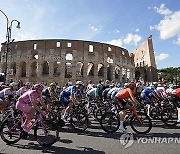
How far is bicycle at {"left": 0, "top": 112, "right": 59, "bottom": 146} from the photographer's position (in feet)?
19.3

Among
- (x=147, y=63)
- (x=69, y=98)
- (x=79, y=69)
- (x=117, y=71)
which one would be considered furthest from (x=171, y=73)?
(x=69, y=98)

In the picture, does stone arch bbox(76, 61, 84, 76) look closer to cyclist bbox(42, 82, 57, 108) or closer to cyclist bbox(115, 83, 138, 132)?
cyclist bbox(42, 82, 57, 108)

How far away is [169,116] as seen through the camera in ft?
27.4

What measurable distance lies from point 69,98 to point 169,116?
13.3ft

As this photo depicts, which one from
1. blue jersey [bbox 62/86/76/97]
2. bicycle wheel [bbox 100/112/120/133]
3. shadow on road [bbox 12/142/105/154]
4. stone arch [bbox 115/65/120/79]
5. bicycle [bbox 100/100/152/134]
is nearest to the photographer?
shadow on road [bbox 12/142/105/154]

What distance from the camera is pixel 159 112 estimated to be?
28.7 feet

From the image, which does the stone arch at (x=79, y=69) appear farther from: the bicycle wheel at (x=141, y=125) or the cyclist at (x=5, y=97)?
the bicycle wheel at (x=141, y=125)

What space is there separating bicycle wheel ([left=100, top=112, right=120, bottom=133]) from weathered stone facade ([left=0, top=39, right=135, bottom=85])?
34057 mm

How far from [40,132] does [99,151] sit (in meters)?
1.74

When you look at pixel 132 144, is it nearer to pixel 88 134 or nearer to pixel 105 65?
pixel 88 134

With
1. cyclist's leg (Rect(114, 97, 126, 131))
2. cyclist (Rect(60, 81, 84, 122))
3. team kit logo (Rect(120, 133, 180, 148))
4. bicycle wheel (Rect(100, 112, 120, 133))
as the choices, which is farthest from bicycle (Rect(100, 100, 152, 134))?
cyclist (Rect(60, 81, 84, 122))

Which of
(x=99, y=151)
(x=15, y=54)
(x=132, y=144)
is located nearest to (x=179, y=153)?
(x=132, y=144)

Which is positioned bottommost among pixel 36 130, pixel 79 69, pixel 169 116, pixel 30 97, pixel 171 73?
pixel 36 130

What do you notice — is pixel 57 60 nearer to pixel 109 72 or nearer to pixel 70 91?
pixel 109 72
